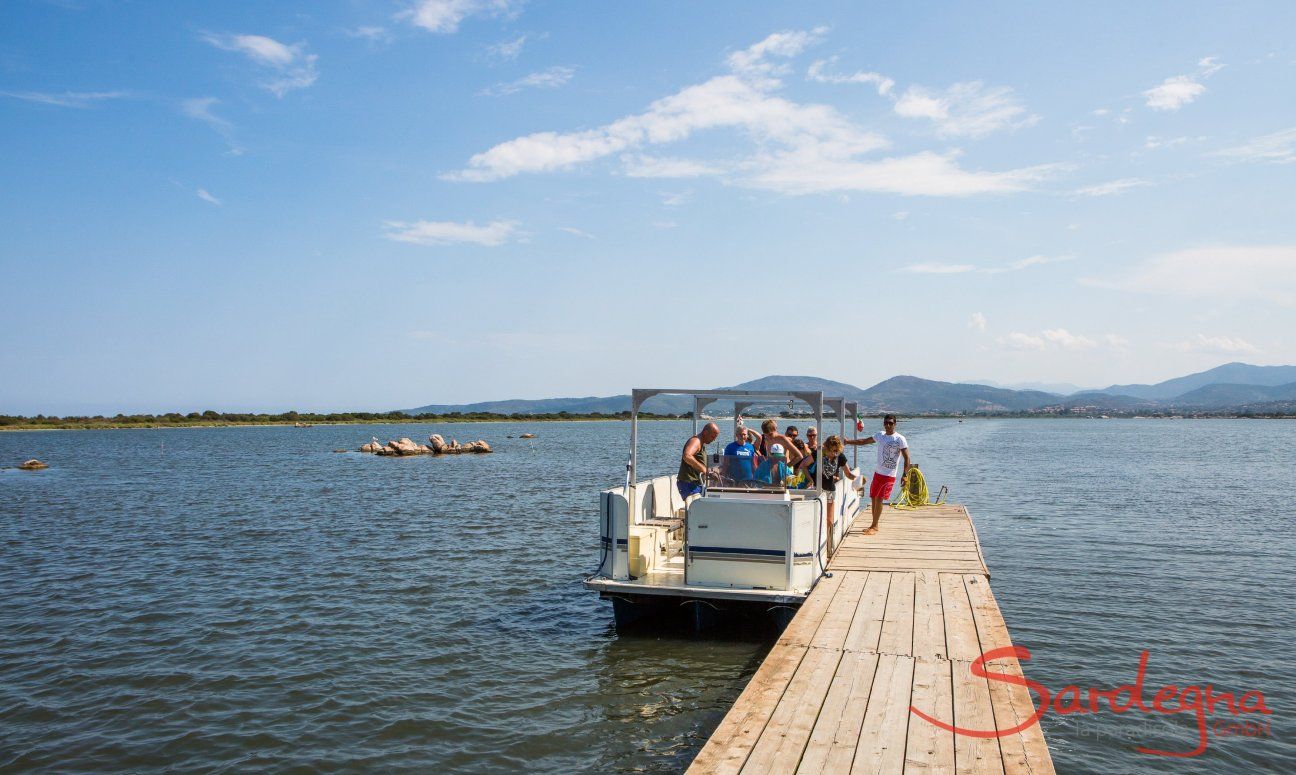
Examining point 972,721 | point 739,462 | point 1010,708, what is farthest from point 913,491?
point 972,721

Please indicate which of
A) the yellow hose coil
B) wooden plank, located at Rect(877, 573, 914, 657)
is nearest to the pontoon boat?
wooden plank, located at Rect(877, 573, 914, 657)

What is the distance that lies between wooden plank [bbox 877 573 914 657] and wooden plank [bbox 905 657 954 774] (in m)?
0.38

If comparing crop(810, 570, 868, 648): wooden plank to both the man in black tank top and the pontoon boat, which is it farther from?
the man in black tank top

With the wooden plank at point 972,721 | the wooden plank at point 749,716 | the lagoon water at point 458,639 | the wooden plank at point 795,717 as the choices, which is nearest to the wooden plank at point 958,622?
the wooden plank at point 972,721

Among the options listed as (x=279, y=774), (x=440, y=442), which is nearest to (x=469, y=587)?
(x=279, y=774)

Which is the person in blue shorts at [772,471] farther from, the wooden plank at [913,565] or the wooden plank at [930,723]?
the wooden plank at [930,723]

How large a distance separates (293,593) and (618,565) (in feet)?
22.1

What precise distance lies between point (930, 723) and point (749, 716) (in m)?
1.28

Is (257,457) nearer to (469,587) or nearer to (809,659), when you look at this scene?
(469,587)

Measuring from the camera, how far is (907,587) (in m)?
10.4

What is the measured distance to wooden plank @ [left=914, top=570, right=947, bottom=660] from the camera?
7824mm

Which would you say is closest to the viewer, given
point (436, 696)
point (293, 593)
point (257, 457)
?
point (436, 696)

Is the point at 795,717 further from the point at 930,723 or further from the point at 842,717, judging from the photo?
the point at 930,723

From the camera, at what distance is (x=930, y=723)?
242 inches
